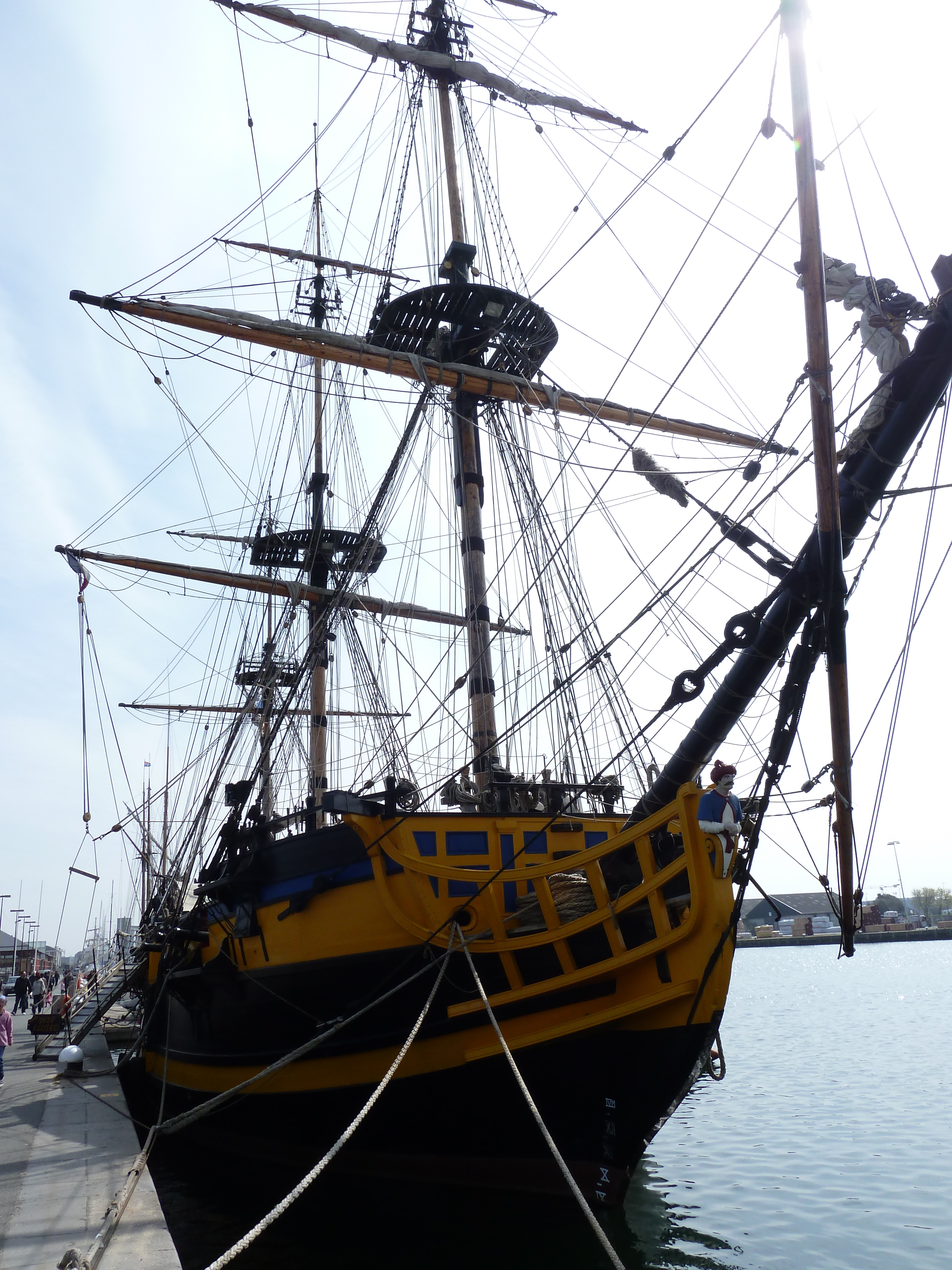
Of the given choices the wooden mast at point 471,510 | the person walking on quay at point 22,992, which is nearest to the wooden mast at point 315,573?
the wooden mast at point 471,510

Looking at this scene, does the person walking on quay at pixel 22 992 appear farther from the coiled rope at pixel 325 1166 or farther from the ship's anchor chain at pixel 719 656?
the ship's anchor chain at pixel 719 656

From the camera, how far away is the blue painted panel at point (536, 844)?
9336mm

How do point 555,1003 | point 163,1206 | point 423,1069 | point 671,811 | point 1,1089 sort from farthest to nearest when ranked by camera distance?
point 1,1089
point 163,1206
point 423,1069
point 555,1003
point 671,811

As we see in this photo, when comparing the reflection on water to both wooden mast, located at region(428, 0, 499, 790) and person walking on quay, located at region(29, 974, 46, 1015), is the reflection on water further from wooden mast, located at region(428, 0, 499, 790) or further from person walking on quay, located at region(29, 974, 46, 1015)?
person walking on quay, located at region(29, 974, 46, 1015)

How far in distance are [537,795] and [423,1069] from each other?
3.08 meters

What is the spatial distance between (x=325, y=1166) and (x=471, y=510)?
977 cm

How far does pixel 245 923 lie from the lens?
10.8 meters

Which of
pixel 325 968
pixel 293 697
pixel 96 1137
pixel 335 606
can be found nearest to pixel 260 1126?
pixel 96 1137

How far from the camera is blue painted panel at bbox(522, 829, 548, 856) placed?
934 cm

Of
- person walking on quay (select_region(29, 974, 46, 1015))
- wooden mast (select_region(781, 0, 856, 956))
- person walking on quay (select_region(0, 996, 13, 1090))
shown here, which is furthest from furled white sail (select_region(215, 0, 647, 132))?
person walking on quay (select_region(29, 974, 46, 1015))

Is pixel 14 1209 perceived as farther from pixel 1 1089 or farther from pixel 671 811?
pixel 1 1089

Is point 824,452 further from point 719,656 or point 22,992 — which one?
point 22,992

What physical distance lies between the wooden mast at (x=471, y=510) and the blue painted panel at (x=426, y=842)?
43.2 inches

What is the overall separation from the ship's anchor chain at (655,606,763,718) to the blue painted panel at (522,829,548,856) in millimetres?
2410
